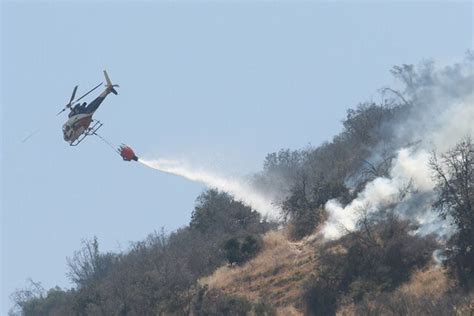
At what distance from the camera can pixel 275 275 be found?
230ft

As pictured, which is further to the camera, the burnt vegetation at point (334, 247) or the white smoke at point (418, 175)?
the white smoke at point (418, 175)

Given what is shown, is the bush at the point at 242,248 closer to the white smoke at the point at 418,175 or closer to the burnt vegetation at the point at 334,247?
the burnt vegetation at the point at 334,247

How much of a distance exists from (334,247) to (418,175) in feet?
31.7

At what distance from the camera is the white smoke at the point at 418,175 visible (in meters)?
68.7

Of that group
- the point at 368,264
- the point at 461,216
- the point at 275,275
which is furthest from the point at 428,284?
the point at 275,275

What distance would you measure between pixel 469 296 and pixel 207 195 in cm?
5388

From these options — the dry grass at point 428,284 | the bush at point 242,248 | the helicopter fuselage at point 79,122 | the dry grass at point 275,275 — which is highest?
the helicopter fuselage at point 79,122

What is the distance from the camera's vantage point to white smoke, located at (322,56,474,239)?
6869cm

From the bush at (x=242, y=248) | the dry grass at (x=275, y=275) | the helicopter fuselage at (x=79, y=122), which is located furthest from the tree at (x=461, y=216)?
the helicopter fuselage at (x=79, y=122)

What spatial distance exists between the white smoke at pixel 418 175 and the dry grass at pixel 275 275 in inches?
135

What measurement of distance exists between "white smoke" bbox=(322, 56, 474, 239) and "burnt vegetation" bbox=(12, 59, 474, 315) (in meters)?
1.09

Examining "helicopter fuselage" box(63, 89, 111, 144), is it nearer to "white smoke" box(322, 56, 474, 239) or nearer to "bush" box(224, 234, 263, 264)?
"bush" box(224, 234, 263, 264)

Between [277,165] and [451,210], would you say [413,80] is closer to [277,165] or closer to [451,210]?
[277,165]

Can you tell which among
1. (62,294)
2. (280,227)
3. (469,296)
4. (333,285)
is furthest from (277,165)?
(469,296)
